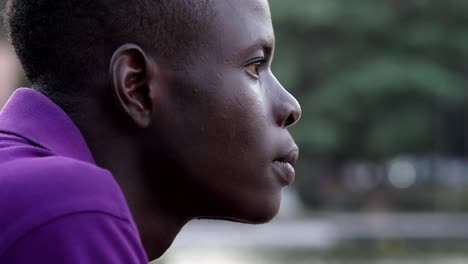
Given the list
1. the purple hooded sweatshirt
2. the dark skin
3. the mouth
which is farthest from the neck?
the mouth

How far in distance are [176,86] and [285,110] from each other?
0.82 feet

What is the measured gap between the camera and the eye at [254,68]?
199 cm

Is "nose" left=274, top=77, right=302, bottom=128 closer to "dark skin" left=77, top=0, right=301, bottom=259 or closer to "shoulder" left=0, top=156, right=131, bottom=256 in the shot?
"dark skin" left=77, top=0, right=301, bottom=259

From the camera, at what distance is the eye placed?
199 cm

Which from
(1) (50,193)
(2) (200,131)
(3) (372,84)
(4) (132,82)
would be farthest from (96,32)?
(3) (372,84)

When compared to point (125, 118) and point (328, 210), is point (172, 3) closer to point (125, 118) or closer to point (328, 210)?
point (125, 118)

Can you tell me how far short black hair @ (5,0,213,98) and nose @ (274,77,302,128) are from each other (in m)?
0.22

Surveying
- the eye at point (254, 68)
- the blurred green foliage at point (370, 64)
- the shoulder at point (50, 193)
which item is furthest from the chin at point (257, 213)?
the blurred green foliage at point (370, 64)

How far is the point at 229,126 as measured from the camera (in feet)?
Result: 6.41

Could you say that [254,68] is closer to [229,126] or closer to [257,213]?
[229,126]

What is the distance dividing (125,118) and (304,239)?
21.8m

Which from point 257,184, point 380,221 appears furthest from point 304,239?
point 257,184

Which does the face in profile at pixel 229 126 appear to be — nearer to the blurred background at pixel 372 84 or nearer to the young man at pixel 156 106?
the young man at pixel 156 106

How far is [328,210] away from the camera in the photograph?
1267 inches
